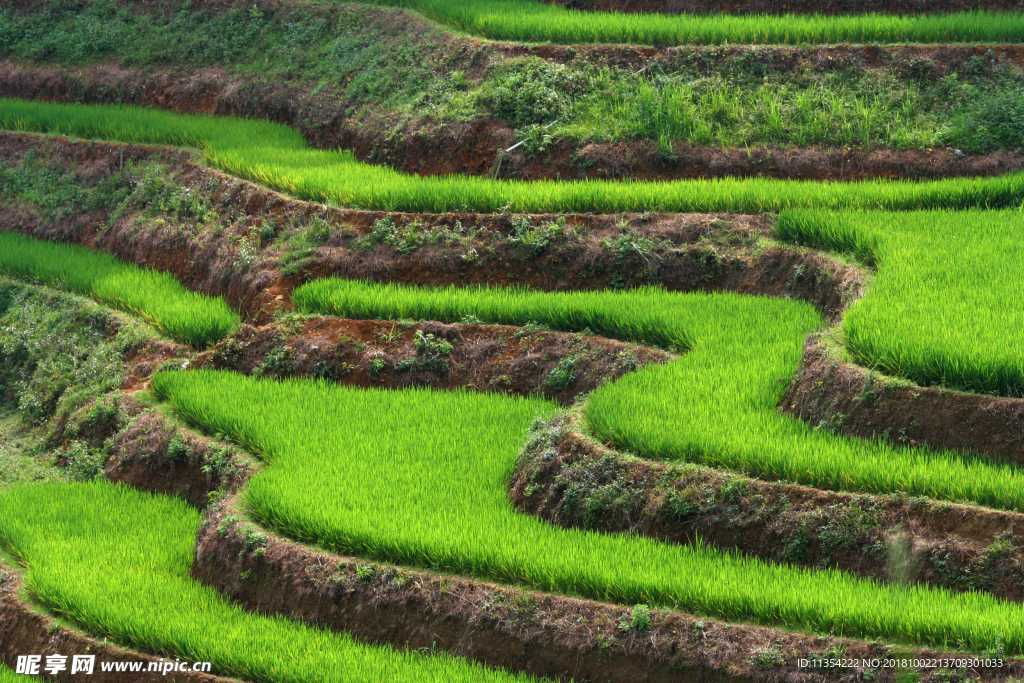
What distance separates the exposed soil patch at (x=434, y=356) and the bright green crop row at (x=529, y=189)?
177 cm

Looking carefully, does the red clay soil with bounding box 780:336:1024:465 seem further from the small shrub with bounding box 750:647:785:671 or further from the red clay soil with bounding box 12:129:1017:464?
the small shrub with bounding box 750:647:785:671

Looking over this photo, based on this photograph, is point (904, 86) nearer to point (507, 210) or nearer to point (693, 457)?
point (507, 210)

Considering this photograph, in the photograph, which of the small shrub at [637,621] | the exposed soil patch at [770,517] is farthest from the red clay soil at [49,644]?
the exposed soil patch at [770,517]

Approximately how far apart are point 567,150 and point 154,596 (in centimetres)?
655

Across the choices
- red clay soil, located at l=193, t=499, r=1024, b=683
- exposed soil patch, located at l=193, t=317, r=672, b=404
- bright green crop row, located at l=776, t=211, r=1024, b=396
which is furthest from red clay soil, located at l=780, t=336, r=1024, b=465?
red clay soil, located at l=193, t=499, r=1024, b=683

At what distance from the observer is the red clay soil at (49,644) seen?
645 cm

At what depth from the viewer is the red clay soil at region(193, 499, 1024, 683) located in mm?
5441

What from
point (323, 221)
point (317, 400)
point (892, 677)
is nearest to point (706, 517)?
point (892, 677)

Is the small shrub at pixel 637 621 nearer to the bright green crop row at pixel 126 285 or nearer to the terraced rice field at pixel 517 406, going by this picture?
the terraced rice field at pixel 517 406

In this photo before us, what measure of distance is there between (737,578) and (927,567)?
95 centimetres

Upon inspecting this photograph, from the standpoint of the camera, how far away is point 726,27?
13.0m

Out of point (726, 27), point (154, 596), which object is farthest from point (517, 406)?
point (726, 27)

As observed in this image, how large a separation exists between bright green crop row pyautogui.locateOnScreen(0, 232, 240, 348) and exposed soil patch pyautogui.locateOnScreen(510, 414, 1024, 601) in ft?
13.8

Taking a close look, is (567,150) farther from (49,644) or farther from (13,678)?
(13,678)
